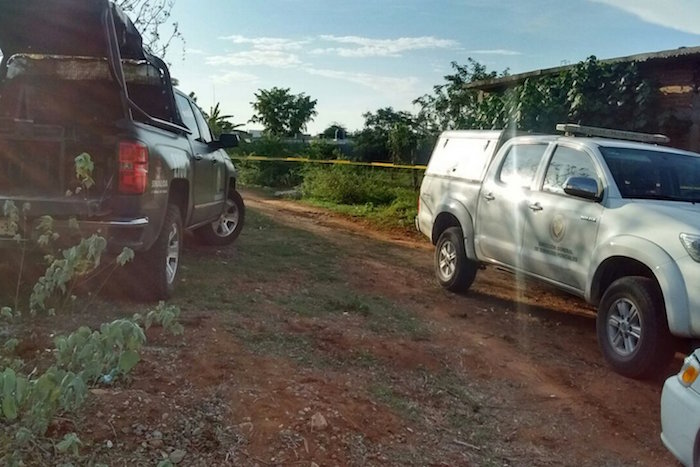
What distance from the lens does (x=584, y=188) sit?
5594mm

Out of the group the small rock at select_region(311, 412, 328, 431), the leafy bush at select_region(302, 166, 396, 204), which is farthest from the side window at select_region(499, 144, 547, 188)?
the leafy bush at select_region(302, 166, 396, 204)

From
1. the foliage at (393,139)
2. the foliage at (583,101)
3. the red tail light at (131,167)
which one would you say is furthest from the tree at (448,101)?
the red tail light at (131,167)

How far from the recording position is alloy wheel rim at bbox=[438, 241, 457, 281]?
7492 millimetres

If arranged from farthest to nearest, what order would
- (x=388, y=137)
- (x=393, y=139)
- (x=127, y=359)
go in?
(x=388, y=137) < (x=393, y=139) < (x=127, y=359)

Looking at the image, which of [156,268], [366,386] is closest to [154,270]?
[156,268]

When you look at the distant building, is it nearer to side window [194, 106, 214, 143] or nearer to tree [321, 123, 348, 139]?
side window [194, 106, 214, 143]

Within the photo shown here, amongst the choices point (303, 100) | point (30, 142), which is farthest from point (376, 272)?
point (303, 100)

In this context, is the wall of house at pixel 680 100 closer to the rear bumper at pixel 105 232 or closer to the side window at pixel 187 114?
the side window at pixel 187 114

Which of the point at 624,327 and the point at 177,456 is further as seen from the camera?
the point at 624,327

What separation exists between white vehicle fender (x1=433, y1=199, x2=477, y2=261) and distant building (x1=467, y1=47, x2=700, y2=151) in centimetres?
622

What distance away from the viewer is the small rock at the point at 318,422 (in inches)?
140

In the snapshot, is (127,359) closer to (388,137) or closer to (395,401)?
(395,401)

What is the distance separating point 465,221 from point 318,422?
4.16 meters

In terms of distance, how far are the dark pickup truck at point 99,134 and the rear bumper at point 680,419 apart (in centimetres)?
363
